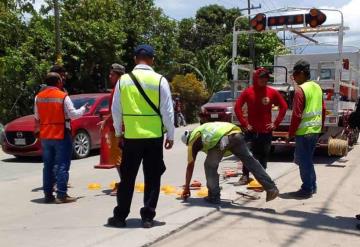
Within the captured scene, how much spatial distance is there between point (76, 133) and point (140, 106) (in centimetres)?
709

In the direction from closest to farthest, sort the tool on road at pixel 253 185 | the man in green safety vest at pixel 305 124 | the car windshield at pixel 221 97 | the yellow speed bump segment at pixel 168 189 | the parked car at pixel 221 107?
the man in green safety vest at pixel 305 124
the yellow speed bump segment at pixel 168 189
the tool on road at pixel 253 185
the parked car at pixel 221 107
the car windshield at pixel 221 97

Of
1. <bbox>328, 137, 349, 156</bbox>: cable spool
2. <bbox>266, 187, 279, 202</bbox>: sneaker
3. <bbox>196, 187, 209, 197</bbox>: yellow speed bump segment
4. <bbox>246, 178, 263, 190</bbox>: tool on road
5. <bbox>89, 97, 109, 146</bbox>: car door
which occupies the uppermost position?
<bbox>89, 97, 109, 146</bbox>: car door

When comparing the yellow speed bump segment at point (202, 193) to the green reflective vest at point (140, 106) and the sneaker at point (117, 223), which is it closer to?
the sneaker at point (117, 223)

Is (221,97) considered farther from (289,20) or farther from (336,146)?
(289,20)

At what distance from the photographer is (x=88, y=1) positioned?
23594 millimetres

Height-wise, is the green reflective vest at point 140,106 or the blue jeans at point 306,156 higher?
the green reflective vest at point 140,106

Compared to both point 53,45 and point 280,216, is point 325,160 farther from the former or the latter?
point 53,45

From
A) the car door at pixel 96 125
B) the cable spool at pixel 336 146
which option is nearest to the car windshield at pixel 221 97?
the car door at pixel 96 125

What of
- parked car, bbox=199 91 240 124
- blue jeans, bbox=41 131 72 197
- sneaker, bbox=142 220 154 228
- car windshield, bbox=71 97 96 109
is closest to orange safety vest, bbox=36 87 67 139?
blue jeans, bbox=41 131 72 197

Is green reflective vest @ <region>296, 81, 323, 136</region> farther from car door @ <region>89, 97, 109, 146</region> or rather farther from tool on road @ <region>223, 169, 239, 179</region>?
car door @ <region>89, 97, 109, 146</region>

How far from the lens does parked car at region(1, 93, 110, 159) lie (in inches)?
485

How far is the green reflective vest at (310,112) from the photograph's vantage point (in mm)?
8008

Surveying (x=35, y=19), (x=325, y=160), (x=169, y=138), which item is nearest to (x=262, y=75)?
(x=169, y=138)

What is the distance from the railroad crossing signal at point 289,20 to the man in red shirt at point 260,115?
2914mm
